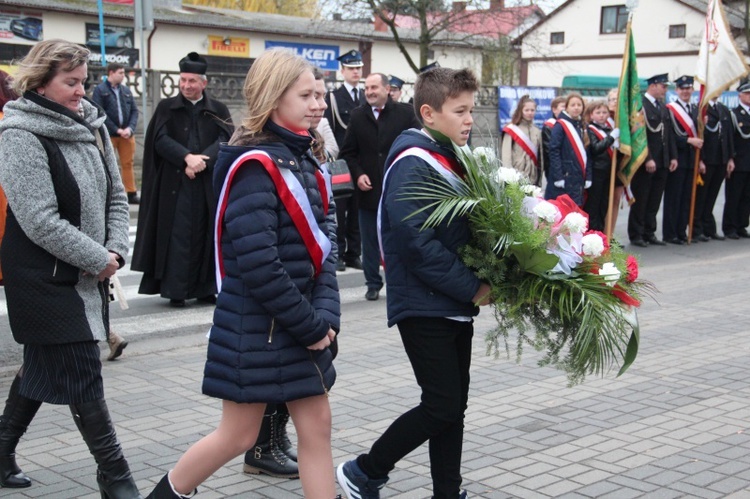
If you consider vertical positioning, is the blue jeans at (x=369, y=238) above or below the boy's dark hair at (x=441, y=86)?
below

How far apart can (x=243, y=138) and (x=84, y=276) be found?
1.05 metres

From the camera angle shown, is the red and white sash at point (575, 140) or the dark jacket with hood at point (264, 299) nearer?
the dark jacket with hood at point (264, 299)

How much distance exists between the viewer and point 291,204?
3.53m

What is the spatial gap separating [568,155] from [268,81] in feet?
27.2

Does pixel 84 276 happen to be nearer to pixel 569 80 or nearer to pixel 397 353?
pixel 397 353

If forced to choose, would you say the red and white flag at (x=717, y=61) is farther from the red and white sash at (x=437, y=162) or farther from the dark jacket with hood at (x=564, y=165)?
the red and white sash at (x=437, y=162)

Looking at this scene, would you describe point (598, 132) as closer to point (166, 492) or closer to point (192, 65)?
point (192, 65)

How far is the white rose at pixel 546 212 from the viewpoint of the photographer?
3.74 meters

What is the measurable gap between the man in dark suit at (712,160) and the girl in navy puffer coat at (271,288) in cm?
1141

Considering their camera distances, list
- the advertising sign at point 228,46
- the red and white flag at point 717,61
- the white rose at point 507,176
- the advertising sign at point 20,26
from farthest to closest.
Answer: the advertising sign at point 228,46
the advertising sign at point 20,26
the red and white flag at point 717,61
the white rose at point 507,176

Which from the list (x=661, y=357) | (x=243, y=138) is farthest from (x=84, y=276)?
(x=661, y=357)

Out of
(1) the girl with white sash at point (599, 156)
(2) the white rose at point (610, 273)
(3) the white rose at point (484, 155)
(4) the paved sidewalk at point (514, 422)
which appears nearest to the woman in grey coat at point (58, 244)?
(4) the paved sidewalk at point (514, 422)

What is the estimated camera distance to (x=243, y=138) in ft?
11.8

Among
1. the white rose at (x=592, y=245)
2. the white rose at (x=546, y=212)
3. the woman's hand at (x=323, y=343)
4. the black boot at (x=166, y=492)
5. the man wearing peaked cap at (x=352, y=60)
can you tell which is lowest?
the black boot at (x=166, y=492)
